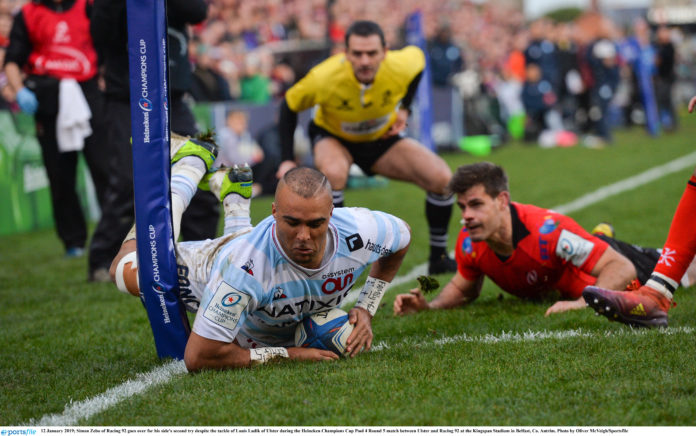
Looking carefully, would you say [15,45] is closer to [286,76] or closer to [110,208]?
[110,208]

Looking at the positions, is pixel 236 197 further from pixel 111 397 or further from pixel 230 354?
pixel 111 397

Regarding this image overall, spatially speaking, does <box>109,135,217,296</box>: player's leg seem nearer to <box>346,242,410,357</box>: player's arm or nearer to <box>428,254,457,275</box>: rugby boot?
<box>346,242,410,357</box>: player's arm

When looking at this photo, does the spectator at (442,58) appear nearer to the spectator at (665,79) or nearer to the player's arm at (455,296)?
the spectator at (665,79)

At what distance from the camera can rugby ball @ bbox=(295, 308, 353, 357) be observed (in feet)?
15.0

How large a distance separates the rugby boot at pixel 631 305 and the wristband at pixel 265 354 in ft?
5.40

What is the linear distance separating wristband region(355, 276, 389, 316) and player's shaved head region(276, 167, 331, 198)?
2.99 feet

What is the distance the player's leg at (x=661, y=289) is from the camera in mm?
4621

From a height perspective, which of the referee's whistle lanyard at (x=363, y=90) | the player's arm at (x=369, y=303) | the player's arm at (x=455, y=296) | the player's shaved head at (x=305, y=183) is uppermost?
the referee's whistle lanyard at (x=363, y=90)

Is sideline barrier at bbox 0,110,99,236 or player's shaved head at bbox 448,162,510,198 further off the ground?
player's shaved head at bbox 448,162,510,198

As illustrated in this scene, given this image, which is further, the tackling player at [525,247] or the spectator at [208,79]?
the spectator at [208,79]

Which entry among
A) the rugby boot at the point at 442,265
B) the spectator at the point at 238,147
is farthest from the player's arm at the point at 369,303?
the spectator at the point at 238,147

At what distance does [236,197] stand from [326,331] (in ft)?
4.16

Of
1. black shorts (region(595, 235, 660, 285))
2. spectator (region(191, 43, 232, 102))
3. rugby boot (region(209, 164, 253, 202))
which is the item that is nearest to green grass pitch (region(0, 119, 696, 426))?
black shorts (region(595, 235, 660, 285))

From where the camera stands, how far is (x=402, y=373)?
4102 millimetres
